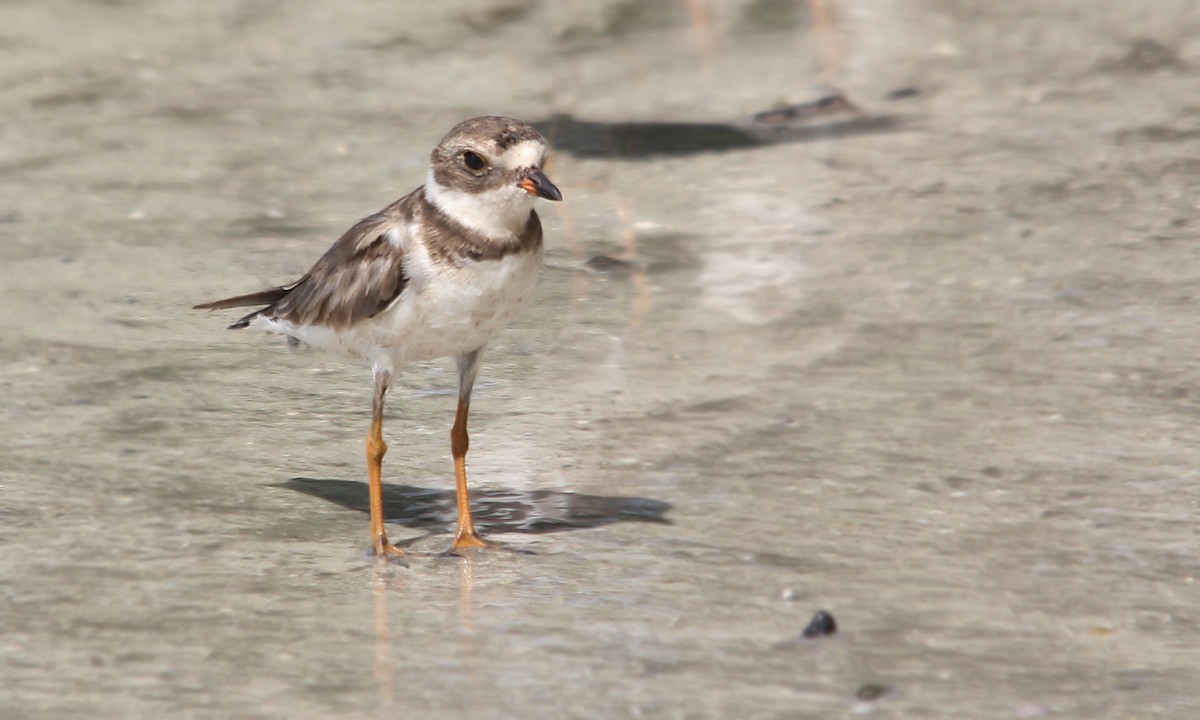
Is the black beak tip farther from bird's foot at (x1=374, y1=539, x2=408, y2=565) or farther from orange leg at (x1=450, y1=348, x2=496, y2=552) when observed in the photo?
bird's foot at (x1=374, y1=539, x2=408, y2=565)

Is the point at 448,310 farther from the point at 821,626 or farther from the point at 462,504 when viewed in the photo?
the point at 821,626

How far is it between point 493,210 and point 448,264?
0.76 ft

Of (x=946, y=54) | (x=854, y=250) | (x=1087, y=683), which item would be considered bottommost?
Result: (x=1087, y=683)

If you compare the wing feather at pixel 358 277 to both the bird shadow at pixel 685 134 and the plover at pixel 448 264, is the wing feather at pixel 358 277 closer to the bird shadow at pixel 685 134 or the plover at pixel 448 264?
the plover at pixel 448 264

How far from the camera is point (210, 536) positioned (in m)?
6.09

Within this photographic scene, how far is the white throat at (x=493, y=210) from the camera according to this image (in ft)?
18.7

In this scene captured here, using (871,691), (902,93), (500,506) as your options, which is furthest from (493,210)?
(902,93)

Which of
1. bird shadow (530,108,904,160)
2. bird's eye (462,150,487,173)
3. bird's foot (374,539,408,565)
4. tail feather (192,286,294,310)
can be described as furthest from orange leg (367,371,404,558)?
bird shadow (530,108,904,160)

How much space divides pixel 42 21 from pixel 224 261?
17.1 feet

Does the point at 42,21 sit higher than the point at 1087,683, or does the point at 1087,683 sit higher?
the point at 42,21

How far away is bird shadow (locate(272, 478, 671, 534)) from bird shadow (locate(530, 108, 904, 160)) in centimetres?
468

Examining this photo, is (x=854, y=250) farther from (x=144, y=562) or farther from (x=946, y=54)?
(x=144, y=562)

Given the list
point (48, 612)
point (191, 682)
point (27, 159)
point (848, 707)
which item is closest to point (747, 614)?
point (848, 707)

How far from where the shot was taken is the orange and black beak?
18.2 ft
